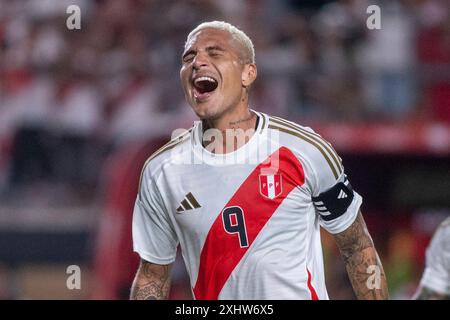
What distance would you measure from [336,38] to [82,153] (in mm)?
2720

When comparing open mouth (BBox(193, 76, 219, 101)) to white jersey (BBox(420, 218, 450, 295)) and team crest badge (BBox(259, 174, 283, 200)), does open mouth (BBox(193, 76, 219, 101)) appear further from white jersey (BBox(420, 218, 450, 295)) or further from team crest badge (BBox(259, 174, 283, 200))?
white jersey (BBox(420, 218, 450, 295))

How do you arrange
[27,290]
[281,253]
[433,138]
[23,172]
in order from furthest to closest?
[23,172] → [27,290] → [433,138] → [281,253]

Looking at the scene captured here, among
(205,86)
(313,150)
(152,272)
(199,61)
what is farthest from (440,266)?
(199,61)

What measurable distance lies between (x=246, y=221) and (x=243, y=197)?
11 cm

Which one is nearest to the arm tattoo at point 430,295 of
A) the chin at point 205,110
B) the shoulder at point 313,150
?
the shoulder at point 313,150

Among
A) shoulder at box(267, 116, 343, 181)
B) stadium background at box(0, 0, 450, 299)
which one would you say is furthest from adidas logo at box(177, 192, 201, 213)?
stadium background at box(0, 0, 450, 299)

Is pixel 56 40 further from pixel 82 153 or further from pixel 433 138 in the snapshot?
pixel 433 138

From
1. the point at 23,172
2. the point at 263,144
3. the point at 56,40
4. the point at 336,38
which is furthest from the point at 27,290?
the point at 263,144

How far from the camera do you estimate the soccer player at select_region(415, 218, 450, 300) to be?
5.77 m

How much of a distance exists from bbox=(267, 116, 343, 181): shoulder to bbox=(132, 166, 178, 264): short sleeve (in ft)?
2.05

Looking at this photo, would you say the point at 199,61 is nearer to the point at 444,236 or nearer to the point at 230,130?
the point at 230,130

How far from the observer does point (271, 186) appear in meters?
4.57

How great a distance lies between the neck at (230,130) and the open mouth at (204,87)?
14cm

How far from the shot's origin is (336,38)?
32.9ft
